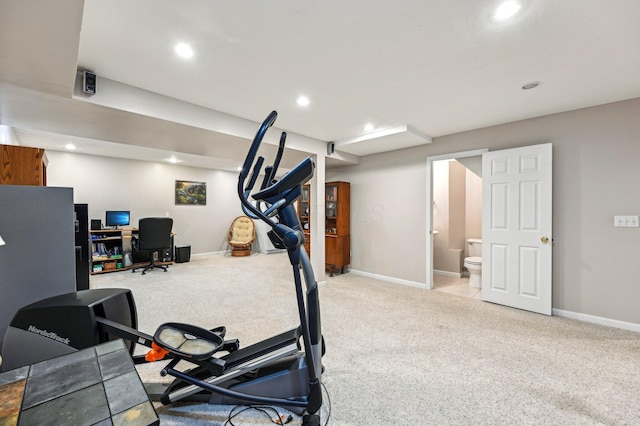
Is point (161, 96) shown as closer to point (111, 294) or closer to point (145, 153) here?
point (111, 294)

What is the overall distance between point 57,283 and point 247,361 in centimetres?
149

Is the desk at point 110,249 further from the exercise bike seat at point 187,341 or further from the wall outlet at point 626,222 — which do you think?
the wall outlet at point 626,222

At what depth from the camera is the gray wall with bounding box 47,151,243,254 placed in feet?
17.5

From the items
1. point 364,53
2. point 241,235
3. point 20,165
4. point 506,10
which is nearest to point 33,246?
point 20,165

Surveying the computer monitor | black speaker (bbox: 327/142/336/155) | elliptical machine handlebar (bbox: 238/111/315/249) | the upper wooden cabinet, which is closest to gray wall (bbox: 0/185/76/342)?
the upper wooden cabinet

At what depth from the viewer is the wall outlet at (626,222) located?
2.69 metres

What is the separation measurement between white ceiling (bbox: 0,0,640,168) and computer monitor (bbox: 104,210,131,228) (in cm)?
312

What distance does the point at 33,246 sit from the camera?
1.81 meters

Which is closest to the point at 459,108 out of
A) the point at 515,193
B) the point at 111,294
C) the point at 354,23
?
the point at 515,193

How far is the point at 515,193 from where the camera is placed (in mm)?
3307

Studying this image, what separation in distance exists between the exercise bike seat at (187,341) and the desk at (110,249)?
462cm

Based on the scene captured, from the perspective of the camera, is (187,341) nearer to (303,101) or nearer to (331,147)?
(303,101)

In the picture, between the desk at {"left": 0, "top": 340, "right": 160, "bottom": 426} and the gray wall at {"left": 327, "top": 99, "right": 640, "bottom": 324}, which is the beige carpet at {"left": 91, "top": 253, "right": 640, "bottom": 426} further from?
the desk at {"left": 0, "top": 340, "right": 160, "bottom": 426}

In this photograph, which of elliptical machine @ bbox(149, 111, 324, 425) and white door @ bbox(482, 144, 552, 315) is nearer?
elliptical machine @ bbox(149, 111, 324, 425)
